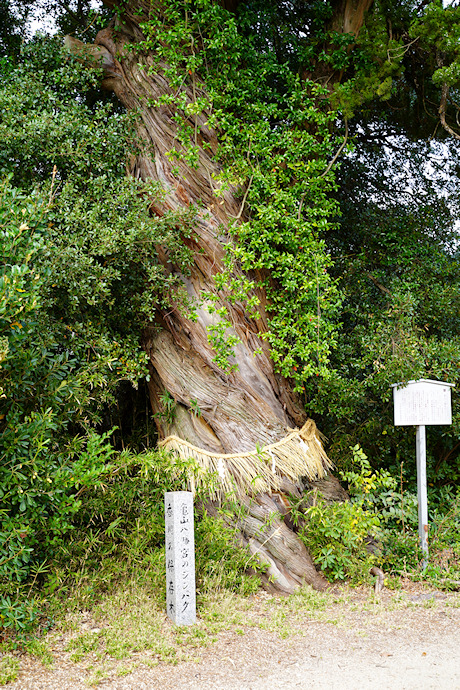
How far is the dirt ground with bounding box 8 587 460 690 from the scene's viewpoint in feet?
10.2

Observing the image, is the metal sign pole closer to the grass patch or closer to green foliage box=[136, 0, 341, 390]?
green foliage box=[136, 0, 341, 390]

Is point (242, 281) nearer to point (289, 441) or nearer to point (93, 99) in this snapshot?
point (289, 441)

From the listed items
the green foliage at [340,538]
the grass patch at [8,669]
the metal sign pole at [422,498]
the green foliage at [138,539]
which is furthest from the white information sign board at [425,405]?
the grass patch at [8,669]

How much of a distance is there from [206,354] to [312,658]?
271cm

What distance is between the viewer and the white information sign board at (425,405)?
203 inches

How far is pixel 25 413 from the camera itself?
4082mm

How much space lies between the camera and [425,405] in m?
5.16

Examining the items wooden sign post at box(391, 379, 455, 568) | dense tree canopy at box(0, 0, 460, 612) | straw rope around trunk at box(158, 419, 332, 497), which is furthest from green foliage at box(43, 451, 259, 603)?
wooden sign post at box(391, 379, 455, 568)

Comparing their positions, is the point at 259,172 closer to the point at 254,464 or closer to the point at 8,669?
the point at 254,464

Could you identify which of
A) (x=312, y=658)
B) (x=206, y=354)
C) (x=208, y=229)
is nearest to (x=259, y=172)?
(x=208, y=229)

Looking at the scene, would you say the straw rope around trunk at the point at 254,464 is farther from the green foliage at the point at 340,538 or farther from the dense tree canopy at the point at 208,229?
the green foliage at the point at 340,538

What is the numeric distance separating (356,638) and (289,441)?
185cm

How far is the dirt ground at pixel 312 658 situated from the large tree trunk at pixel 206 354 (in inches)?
37.8

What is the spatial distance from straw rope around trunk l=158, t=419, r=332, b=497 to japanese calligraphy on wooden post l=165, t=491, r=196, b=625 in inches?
20.6
